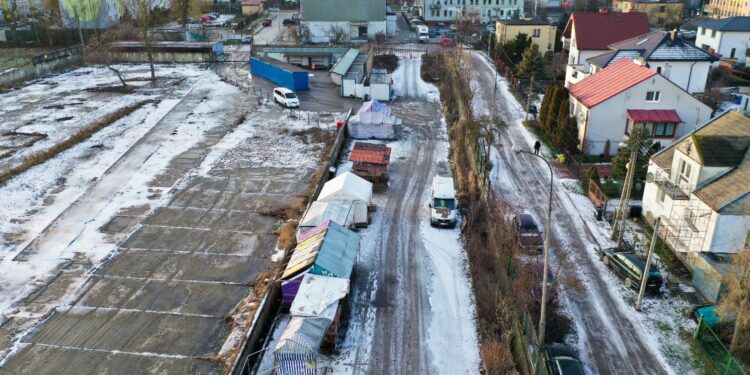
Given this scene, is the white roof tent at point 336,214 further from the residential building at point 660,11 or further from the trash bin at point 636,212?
the residential building at point 660,11

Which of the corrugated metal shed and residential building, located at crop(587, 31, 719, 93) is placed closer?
the corrugated metal shed

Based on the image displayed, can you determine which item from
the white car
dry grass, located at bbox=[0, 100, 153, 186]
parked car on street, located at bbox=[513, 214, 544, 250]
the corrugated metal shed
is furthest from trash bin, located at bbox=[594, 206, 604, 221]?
dry grass, located at bbox=[0, 100, 153, 186]

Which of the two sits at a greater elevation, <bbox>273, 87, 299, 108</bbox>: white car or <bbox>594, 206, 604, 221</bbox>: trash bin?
<bbox>273, 87, 299, 108</bbox>: white car

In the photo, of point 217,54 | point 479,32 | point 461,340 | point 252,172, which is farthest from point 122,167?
point 479,32

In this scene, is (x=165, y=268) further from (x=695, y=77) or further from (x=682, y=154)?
(x=695, y=77)

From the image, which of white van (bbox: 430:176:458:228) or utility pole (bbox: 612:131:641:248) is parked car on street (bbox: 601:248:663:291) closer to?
utility pole (bbox: 612:131:641:248)

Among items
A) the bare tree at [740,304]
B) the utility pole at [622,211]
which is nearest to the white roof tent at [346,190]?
the utility pole at [622,211]
